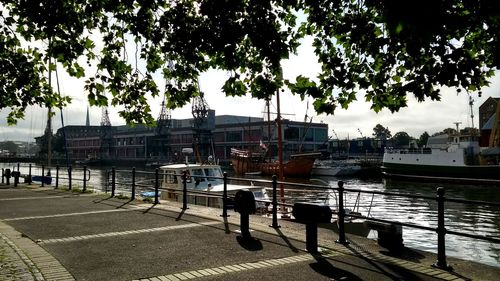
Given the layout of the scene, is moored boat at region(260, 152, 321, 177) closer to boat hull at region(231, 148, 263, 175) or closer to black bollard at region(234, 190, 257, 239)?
boat hull at region(231, 148, 263, 175)

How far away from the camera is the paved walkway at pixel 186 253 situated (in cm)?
629

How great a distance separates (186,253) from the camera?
7.52m

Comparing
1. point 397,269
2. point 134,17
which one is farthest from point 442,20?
point 134,17

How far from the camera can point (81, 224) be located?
34.5ft

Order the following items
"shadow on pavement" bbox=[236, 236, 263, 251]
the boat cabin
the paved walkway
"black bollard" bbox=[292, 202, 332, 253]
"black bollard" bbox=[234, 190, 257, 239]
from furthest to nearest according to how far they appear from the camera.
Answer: the boat cabin < "black bollard" bbox=[234, 190, 257, 239] < "shadow on pavement" bbox=[236, 236, 263, 251] < "black bollard" bbox=[292, 202, 332, 253] < the paved walkway

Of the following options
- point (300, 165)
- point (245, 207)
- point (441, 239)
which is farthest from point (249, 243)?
point (300, 165)

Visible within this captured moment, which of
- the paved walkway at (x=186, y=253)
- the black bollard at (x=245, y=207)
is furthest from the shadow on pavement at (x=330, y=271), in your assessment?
the black bollard at (x=245, y=207)

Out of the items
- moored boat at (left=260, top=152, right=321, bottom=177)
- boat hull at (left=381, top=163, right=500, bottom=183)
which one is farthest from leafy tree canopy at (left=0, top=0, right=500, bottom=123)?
moored boat at (left=260, top=152, right=321, bottom=177)

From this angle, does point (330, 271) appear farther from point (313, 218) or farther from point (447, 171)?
point (447, 171)

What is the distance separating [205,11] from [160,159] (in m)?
118

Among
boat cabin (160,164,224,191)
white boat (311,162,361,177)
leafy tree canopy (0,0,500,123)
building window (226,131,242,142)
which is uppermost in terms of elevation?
building window (226,131,242,142)

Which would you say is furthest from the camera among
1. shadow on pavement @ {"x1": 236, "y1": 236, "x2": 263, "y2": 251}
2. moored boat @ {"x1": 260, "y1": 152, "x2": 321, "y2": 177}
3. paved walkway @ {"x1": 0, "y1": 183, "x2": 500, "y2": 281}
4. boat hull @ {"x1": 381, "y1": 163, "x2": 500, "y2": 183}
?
moored boat @ {"x1": 260, "y1": 152, "x2": 321, "y2": 177}

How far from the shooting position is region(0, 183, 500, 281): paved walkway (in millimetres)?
6289

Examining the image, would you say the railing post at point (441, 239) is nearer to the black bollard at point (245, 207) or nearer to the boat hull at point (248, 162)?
the black bollard at point (245, 207)
